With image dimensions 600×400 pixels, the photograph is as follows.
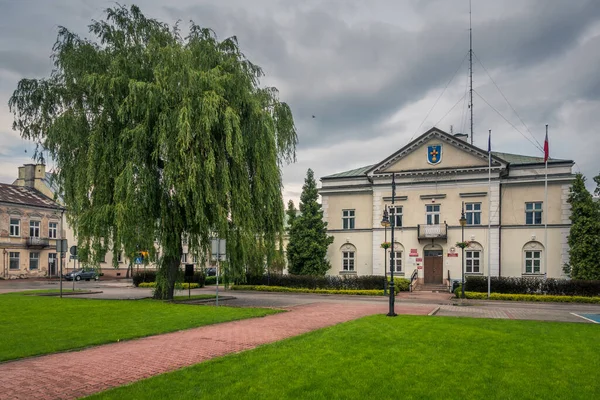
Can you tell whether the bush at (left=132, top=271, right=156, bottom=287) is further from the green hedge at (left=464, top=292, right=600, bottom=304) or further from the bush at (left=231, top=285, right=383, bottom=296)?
the green hedge at (left=464, top=292, right=600, bottom=304)

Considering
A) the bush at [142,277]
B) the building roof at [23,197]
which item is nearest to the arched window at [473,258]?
the bush at [142,277]

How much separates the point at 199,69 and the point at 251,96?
2453 mm

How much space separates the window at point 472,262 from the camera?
116 ft

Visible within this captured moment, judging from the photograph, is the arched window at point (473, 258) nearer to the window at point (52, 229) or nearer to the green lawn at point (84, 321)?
the green lawn at point (84, 321)

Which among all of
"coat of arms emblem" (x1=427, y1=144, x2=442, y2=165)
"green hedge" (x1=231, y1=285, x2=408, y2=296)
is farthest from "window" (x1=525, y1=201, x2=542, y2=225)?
"green hedge" (x1=231, y1=285, x2=408, y2=296)

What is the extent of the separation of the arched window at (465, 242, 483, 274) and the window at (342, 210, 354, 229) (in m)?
9.63

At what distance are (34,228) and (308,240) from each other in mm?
31977

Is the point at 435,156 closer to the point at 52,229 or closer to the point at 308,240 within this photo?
the point at 308,240

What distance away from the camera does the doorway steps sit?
3466 cm

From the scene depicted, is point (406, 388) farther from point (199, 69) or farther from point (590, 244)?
point (590, 244)

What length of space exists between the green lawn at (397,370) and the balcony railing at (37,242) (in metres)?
47.1

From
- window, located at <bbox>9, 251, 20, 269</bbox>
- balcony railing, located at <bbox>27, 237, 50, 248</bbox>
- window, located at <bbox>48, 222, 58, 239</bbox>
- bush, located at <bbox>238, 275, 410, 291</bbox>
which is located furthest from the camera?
window, located at <bbox>48, 222, 58, 239</bbox>

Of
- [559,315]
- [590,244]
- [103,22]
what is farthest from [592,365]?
[590,244]

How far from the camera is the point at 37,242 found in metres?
50.3
